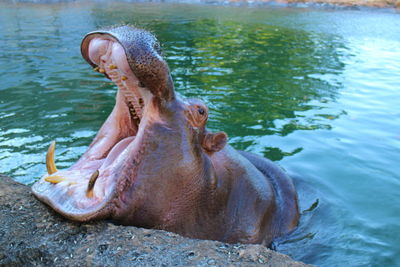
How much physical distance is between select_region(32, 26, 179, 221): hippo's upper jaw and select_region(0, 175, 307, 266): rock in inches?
3.9

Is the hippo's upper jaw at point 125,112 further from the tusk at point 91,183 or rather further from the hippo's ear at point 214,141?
the hippo's ear at point 214,141

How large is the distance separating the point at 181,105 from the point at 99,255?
3.37ft

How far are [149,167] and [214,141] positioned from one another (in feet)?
1.78

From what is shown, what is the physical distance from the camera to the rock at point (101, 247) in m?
2.19

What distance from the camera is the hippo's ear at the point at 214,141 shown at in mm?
2963

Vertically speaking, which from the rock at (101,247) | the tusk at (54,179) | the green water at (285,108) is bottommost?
the green water at (285,108)

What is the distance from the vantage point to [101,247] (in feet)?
7.41

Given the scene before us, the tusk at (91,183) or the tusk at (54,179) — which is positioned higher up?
the tusk at (91,183)

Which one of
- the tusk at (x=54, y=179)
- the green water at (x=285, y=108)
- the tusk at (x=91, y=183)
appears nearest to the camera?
the tusk at (x=91, y=183)

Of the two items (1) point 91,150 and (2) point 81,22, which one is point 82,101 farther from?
(2) point 81,22

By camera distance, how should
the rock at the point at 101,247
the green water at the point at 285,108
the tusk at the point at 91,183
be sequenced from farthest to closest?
the green water at the point at 285,108 → the tusk at the point at 91,183 → the rock at the point at 101,247

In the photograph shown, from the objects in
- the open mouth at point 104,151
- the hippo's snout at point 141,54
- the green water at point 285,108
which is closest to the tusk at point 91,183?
the open mouth at point 104,151

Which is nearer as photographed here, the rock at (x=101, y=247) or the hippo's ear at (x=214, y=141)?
the rock at (x=101, y=247)

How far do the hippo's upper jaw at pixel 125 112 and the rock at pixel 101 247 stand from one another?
3.9 inches
